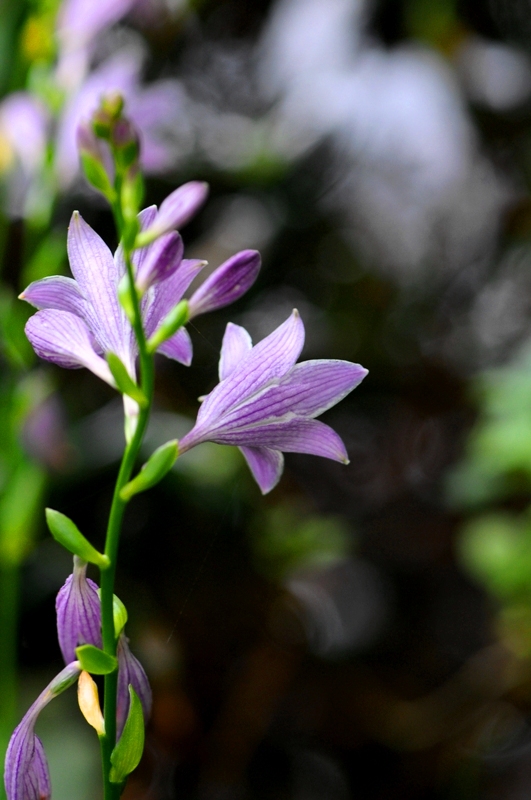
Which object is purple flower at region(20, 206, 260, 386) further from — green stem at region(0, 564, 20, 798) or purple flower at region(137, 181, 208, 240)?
green stem at region(0, 564, 20, 798)

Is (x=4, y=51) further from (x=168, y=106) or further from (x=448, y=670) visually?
(x=448, y=670)

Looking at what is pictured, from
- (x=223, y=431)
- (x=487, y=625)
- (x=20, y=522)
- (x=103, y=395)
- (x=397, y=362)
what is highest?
(x=223, y=431)

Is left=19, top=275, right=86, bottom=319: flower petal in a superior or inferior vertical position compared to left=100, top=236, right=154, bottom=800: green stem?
superior

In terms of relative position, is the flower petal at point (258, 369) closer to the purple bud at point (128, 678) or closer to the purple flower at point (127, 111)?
the purple bud at point (128, 678)

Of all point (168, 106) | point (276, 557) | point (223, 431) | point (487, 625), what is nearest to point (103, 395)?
point (276, 557)

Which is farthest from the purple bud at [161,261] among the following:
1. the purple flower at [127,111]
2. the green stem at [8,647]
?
the green stem at [8,647]

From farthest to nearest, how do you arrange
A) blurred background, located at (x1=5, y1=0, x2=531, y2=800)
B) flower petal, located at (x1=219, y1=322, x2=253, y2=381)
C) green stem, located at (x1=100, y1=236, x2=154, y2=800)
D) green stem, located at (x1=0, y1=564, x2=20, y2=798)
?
blurred background, located at (x1=5, y1=0, x2=531, y2=800) < green stem, located at (x1=0, y1=564, x2=20, y2=798) < flower petal, located at (x1=219, y1=322, x2=253, y2=381) < green stem, located at (x1=100, y1=236, x2=154, y2=800)

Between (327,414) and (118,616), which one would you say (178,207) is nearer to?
(118,616)

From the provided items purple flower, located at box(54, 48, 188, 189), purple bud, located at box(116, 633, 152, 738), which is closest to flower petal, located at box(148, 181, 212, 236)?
purple bud, located at box(116, 633, 152, 738)
